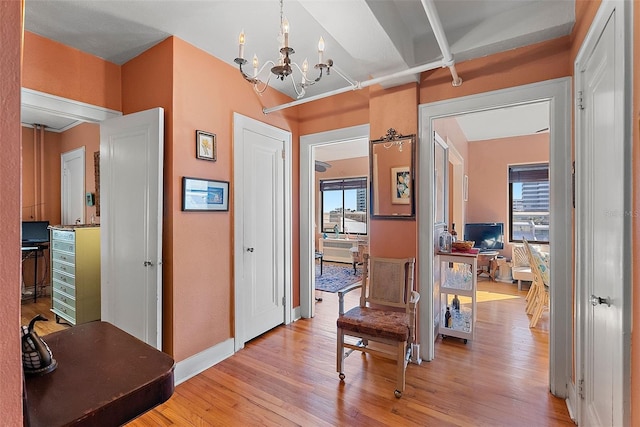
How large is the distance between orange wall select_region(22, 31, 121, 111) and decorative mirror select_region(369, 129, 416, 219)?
2408 mm

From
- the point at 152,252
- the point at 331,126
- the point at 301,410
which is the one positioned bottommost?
the point at 301,410

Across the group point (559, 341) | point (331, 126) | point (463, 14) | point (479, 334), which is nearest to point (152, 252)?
point (331, 126)

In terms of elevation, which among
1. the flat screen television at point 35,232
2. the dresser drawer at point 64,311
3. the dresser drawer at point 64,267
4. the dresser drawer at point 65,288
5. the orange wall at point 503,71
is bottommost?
the dresser drawer at point 64,311

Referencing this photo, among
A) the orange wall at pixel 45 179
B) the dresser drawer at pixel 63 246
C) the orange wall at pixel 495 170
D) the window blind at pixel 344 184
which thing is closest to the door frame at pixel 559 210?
the orange wall at pixel 495 170

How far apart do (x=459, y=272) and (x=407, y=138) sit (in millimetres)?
1639

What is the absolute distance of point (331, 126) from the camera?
3.46m

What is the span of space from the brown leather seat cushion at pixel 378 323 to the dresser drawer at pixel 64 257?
3.18 meters

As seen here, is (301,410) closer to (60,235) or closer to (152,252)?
(152,252)

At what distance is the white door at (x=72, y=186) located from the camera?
4.38m

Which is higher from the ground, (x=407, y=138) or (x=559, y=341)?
(x=407, y=138)

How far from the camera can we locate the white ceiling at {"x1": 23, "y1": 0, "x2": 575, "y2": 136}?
6.36 ft

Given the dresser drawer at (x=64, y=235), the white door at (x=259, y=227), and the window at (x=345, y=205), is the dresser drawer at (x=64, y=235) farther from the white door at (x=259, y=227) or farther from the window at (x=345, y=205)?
the window at (x=345, y=205)

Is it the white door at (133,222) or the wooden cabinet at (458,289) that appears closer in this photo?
the white door at (133,222)

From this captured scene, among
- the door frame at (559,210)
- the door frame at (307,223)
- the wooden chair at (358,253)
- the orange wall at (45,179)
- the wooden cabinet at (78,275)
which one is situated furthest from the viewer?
the wooden chair at (358,253)
